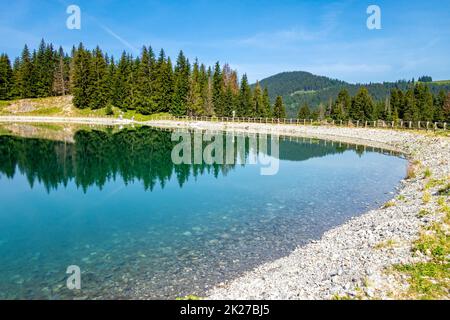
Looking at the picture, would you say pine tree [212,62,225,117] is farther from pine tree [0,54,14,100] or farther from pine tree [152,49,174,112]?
pine tree [0,54,14,100]

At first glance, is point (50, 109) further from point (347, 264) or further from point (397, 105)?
point (347, 264)

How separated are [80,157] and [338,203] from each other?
1062 inches

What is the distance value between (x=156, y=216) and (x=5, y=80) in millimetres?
112435

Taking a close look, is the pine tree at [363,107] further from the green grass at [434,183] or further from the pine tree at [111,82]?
the pine tree at [111,82]

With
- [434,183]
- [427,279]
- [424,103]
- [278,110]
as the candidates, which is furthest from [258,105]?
[427,279]

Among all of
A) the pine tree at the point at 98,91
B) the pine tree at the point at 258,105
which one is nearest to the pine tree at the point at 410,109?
the pine tree at the point at 258,105

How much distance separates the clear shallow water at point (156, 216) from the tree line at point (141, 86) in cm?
5734

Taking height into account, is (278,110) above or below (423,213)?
above

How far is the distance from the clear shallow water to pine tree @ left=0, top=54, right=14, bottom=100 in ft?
280

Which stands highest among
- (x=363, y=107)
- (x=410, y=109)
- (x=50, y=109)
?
(x=50, y=109)

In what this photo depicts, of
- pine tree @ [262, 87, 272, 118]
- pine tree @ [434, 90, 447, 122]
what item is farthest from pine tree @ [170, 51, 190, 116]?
pine tree @ [434, 90, 447, 122]

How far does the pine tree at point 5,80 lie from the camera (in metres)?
106

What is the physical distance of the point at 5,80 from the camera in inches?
4195

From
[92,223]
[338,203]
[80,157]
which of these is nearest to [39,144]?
[80,157]
